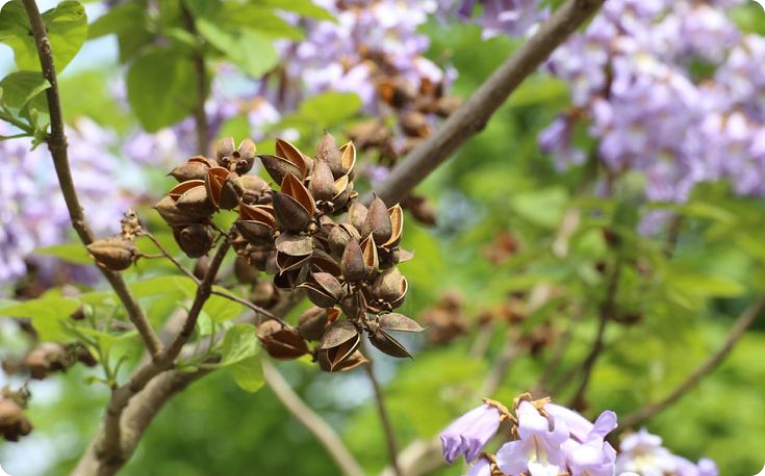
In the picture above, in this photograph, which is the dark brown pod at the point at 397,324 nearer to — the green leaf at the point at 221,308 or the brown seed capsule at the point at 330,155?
the brown seed capsule at the point at 330,155

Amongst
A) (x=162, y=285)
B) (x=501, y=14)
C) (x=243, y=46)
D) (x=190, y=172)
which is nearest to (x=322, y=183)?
(x=190, y=172)

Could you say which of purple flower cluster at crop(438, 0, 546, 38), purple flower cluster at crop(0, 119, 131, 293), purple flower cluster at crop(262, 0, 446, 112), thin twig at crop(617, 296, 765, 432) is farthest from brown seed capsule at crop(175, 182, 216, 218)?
thin twig at crop(617, 296, 765, 432)

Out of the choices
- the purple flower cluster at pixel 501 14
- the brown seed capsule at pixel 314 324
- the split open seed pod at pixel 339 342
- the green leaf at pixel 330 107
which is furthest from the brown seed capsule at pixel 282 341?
the green leaf at pixel 330 107

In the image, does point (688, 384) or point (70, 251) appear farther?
point (688, 384)

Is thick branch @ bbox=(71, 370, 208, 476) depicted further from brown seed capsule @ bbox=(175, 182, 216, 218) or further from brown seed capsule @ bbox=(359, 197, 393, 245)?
brown seed capsule @ bbox=(359, 197, 393, 245)

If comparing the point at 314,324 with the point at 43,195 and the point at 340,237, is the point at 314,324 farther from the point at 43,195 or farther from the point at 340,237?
the point at 43,195
